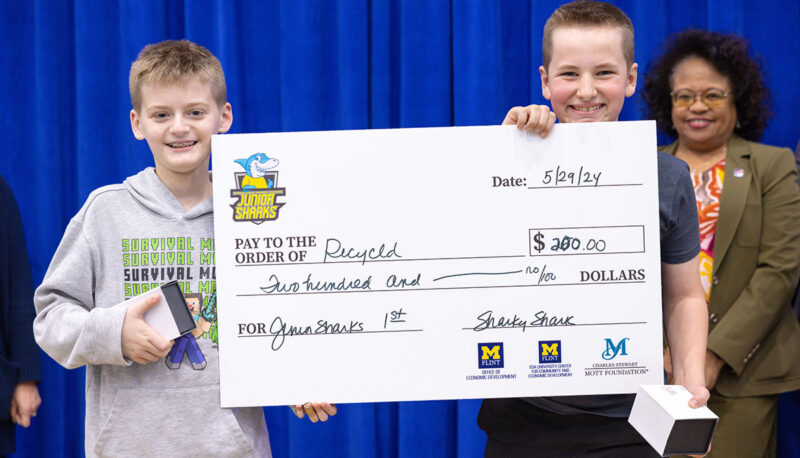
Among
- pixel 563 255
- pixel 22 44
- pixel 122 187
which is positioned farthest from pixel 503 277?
pixel 22 44

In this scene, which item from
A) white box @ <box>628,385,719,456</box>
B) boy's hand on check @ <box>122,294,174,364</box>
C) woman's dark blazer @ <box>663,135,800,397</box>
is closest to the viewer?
white box @ <box>628,385,719,456</box>

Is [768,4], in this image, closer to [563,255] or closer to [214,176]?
[563,255]

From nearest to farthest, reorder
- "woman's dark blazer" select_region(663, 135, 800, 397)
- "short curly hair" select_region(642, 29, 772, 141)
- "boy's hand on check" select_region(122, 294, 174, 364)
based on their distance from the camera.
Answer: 1. "boy's hand on check" select_region(122, 294, 174, 364)
2. "woman's dark blazer" select_region(663, 135, 800, 397)
3. "short curly hair" select_region(642, 29, 772, 141)

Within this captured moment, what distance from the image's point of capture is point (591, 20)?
1568 mm

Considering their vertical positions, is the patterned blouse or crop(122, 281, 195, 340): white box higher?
the patterned blouse

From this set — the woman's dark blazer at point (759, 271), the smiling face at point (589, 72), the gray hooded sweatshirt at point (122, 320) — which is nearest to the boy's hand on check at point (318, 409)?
the gray hooded sweatshirt at point (122, 320)

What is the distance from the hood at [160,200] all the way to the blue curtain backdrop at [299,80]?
1.14m

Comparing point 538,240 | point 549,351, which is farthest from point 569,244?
point 549,351

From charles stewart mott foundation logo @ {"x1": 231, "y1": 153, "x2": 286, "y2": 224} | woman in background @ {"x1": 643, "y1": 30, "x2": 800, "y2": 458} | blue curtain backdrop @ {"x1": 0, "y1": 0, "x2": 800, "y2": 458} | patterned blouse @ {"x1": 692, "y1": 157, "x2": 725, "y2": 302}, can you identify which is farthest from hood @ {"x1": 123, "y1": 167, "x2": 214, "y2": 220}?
patterned blouse @ {"x1": 692, "y1": 157, "x2": 725, "y2": 302}

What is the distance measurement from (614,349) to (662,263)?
24cm

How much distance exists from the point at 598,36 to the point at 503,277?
59 centimetres

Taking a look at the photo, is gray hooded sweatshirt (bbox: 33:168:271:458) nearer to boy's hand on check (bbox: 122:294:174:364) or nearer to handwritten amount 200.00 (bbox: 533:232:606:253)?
boy's hand on check (bbox: 122:294:174:364)

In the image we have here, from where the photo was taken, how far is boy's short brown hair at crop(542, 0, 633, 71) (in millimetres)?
1569

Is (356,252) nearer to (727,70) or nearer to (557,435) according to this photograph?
(557,435)
